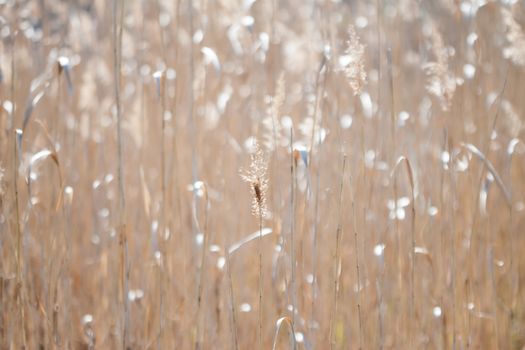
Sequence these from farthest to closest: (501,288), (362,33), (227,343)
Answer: (362,33)
(501,288)
(227,343)

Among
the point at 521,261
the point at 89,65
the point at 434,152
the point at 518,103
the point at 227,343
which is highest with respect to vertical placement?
the point at 89,65

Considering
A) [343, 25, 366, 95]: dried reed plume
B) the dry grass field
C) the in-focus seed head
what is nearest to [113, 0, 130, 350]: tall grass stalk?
the dry grass field

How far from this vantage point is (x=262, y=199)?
111 cm

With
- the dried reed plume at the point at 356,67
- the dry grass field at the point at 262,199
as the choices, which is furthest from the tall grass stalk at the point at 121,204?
the dried reed plume at the point at 356,67

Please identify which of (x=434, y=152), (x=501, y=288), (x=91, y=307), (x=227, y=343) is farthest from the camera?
(x=434, y=152)

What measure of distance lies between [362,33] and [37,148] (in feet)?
4.74

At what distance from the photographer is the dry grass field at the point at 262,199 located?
4.51 ft

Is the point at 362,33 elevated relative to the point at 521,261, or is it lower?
elevated

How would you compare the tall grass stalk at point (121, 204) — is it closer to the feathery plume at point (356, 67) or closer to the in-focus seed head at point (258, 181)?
the in-focus seed head at point (258, 181)

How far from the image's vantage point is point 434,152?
7.73 feet

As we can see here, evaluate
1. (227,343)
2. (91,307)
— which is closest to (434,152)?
(227,343)

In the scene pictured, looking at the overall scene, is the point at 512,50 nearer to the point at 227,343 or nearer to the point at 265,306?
the point at 265,306

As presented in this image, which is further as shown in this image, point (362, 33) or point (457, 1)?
point (362, 33)

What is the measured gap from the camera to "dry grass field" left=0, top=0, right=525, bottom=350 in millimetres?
1375
